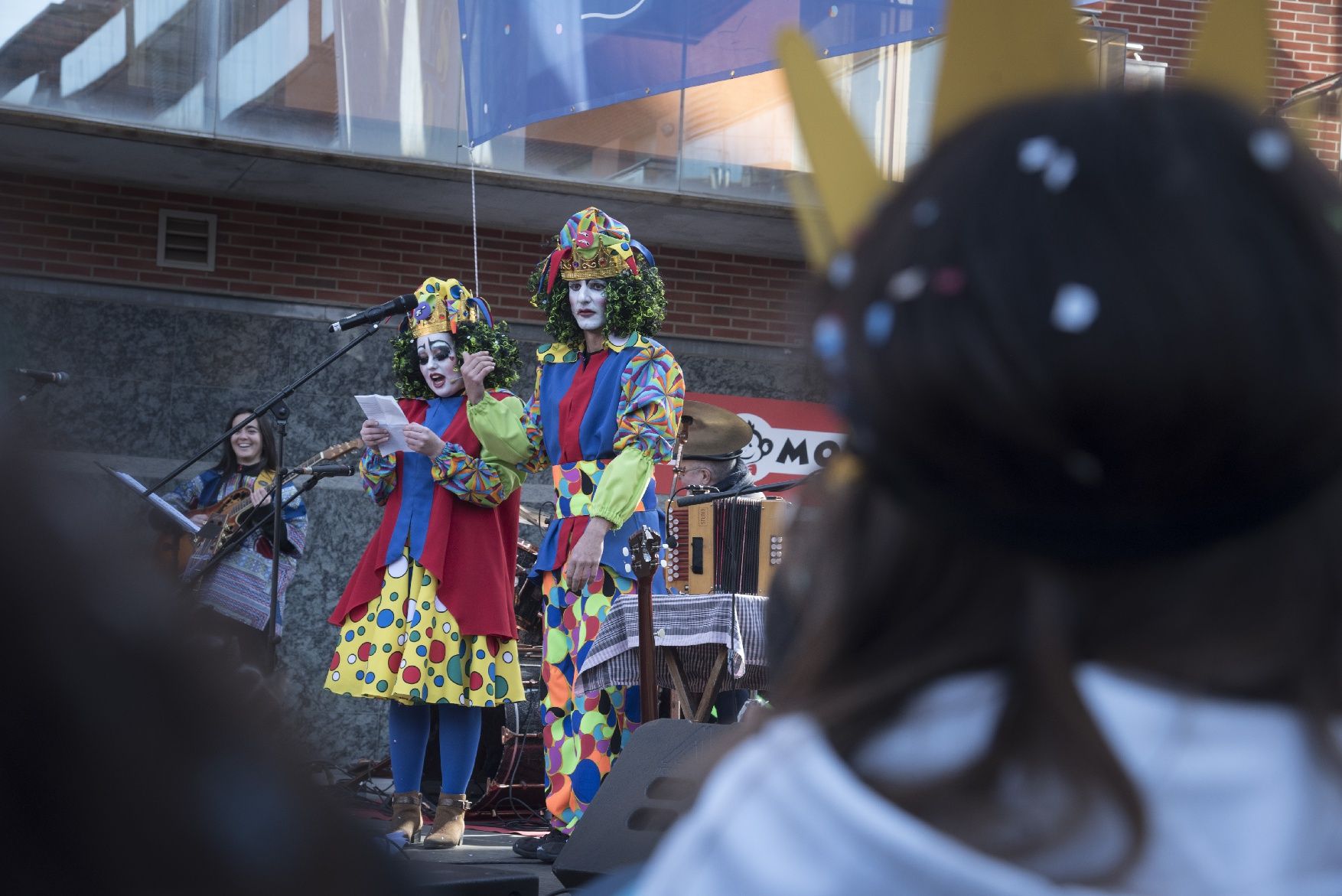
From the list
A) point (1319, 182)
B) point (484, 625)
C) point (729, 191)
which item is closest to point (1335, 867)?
point (1319, 182)

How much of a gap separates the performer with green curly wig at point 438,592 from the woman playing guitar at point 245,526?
1027 millimetres

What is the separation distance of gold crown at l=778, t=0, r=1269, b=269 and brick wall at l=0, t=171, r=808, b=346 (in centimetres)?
763

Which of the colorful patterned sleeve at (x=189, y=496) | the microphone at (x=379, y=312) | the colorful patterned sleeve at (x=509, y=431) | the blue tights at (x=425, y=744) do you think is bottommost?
the blue tights at (x=425, y=744)

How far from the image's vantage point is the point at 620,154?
8.63 meters

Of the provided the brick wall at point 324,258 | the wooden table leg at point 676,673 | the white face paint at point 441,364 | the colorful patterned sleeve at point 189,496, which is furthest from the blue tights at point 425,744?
the brick wall at point 324,258

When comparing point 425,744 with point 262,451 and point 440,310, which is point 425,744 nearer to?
point 440,310

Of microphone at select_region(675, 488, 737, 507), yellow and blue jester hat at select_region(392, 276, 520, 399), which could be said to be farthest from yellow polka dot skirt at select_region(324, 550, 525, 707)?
microphone at select_region(675, 488, 737, 507)

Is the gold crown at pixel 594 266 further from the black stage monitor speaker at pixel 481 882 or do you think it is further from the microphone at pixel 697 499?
the black stage monitor speaker at pixel 481 882

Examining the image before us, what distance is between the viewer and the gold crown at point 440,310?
212 inches

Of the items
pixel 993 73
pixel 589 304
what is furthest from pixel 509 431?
pixel 993 73

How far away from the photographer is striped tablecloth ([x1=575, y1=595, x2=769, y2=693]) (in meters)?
Result: 4.75

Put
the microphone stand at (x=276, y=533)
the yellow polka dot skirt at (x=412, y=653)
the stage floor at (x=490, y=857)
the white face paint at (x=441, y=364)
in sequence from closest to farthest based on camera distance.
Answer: the stage floor at (x=490, y=857) < the yellow polka dot skirt at (x=412, y=653) < the white face paint at (x=441, y=364) < the microphone stand at (x=276, y=533)

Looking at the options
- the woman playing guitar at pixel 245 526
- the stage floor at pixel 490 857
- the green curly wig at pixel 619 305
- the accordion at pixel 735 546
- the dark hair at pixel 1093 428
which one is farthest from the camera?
the accordion at pixel 735 546

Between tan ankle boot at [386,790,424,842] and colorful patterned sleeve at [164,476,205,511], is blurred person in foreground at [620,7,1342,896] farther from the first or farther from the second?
colorful patterned sleeve at [164,476,205,511]
